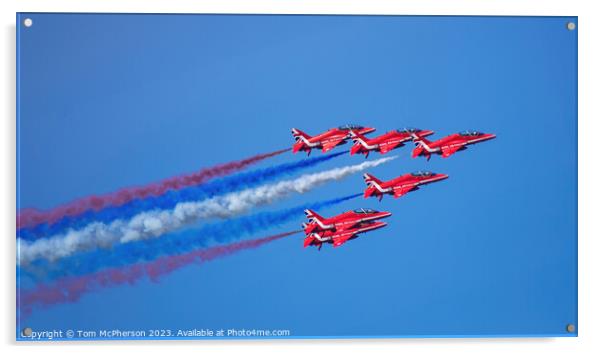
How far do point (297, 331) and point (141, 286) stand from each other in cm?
115

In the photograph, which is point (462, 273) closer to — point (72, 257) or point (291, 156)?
point (291, 156)

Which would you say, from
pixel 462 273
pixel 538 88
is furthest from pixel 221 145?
pixel 538 88

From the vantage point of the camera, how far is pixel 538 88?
6.15 meters

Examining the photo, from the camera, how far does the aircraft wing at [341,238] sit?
606 cm

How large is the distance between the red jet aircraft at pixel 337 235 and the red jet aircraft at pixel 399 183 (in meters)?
0.20

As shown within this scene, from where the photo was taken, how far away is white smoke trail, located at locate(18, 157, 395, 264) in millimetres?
5980

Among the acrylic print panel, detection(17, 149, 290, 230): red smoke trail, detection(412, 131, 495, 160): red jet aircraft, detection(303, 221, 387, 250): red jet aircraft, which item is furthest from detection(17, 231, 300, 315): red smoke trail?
detection(412, 131, 495, 160): red jet aircraft

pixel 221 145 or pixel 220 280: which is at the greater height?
pixel 221 145

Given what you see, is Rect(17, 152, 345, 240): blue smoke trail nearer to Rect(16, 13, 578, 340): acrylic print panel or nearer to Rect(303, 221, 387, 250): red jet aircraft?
Rect(16, 13, 578, 340): acrylic print panel

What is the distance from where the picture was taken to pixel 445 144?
20.0 ft

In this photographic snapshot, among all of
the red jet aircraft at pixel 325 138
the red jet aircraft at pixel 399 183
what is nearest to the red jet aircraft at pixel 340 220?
the red jet aircraft at pixel 399 183

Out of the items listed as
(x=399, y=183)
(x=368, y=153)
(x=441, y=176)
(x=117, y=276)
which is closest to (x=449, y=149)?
(x=441, y=176)

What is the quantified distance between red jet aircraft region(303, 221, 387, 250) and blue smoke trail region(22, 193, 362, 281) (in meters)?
0.19

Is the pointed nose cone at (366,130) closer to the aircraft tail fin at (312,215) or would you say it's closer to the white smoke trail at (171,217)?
the white smoke trail at (171,217)
